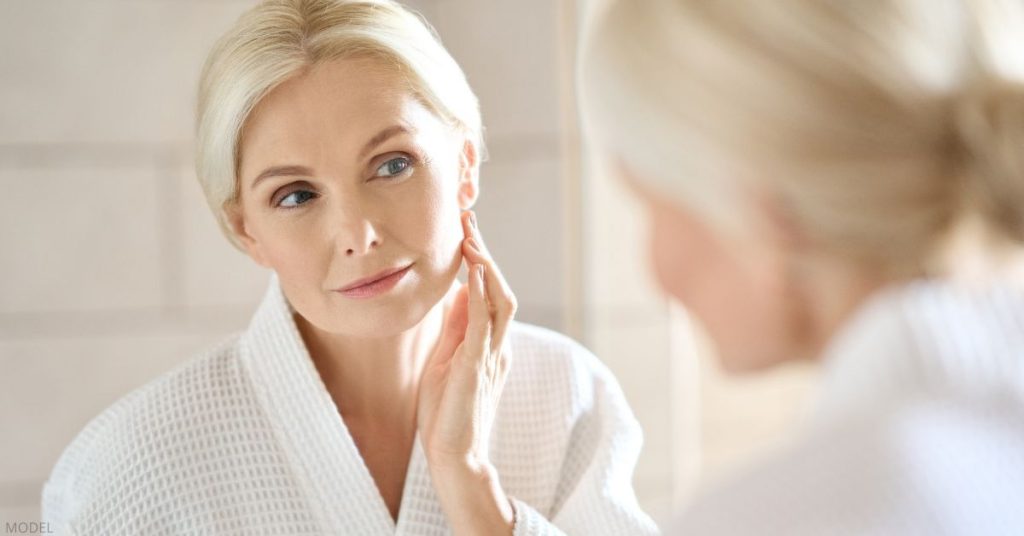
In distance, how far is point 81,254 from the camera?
5.86 feet

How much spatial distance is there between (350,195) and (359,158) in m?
0.04

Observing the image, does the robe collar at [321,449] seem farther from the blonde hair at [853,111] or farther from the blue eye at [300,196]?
the blonde hair at [853,111]

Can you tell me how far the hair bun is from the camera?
65 centimetres

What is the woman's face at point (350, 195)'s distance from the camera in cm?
108

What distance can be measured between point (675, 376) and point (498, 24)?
0.63 metres

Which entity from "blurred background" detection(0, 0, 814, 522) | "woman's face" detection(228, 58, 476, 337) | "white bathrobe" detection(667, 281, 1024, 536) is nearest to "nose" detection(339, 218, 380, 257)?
"woman's face" detection(228, 58, 476, 337)

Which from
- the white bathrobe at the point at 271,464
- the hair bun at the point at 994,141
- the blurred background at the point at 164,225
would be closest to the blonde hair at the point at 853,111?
the hair bun at the point at 994,141

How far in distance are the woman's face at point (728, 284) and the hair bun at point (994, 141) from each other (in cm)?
12

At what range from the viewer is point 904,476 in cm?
60

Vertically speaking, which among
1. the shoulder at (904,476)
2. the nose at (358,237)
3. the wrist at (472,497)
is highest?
the nose at (358,237)

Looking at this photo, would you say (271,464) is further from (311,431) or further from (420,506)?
(420,506)

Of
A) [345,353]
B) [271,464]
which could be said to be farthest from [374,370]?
[271,464]

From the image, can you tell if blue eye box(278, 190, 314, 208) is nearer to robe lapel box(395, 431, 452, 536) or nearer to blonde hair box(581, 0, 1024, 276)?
robe lapel box(395, 431, 452, 536)

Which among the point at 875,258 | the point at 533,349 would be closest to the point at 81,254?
the point at 533,349
